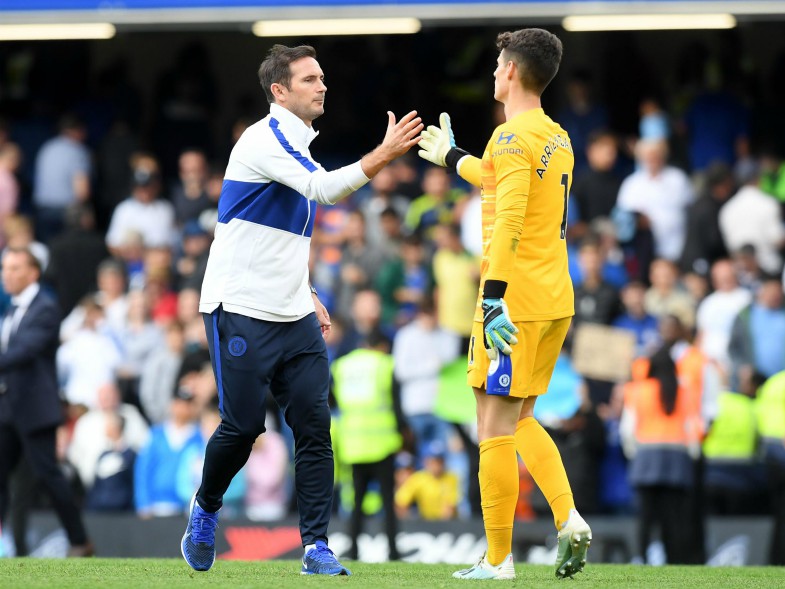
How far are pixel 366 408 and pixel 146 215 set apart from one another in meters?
4.23

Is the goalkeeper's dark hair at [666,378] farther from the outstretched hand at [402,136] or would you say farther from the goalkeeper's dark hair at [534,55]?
Result: the outstretched hand at [402,136]

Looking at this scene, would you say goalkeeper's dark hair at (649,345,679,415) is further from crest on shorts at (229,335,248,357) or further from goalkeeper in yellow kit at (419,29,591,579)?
crest on shorts at (229,335,248,357)

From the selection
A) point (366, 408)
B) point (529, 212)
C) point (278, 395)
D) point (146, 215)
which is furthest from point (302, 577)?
point (146, 215)

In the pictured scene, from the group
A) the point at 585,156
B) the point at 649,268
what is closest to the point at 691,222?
the point at 649,268

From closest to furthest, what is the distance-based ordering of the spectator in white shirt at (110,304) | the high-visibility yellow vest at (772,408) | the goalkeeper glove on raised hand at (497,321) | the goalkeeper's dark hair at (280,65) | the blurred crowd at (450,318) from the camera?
the goalkeeper glove on raised hand at (497,321), the goalkeeper's dark hair at (280,65), the high-visibility yellow vest at (772,408), the blurred crowd at (450,318), the spectator in white shirt at (110,304)

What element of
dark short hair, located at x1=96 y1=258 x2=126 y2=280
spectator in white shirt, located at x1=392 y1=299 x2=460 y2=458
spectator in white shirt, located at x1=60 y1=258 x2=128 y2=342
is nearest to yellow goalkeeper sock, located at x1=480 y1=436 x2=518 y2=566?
Answer: spectator in white shirt, located at x1=392 y1=299 x2=460 y2=458

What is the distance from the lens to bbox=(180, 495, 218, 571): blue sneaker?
6777 mm

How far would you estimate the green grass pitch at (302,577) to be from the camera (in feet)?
20.4

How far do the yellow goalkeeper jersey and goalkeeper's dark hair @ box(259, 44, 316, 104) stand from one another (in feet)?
3.20

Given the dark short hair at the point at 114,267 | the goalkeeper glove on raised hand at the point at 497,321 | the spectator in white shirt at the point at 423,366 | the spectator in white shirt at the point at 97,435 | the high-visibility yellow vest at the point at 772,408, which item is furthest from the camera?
the dark short hair at the point at 114,267

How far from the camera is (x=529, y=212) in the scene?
639cm

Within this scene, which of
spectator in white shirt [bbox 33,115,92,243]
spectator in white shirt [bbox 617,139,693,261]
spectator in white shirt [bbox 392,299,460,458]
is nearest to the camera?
spectator in white shirt [bbox 392,299,460,458]

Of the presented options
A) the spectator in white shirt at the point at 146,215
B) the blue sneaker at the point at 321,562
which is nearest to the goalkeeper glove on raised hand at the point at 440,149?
the blue sneaker at the point at 321,562

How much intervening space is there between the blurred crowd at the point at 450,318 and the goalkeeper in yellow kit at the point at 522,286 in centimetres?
547
